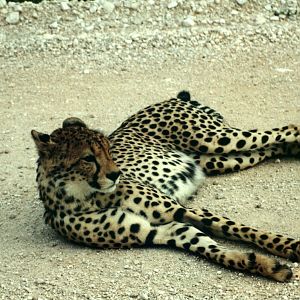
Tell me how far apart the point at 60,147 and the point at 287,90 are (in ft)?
11.0

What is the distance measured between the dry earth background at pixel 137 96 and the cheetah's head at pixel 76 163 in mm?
355

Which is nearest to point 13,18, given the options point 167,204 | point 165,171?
point 165,171

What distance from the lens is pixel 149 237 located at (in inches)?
189

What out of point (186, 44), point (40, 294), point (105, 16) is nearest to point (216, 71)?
point (186, 44)

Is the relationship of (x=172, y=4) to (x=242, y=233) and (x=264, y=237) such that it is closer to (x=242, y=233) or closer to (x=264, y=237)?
(x=242, y=233)

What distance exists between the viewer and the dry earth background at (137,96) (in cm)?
451

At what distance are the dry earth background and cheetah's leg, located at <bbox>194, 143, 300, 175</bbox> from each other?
77mm

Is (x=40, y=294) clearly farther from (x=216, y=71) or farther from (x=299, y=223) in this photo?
(x=216, y=71)

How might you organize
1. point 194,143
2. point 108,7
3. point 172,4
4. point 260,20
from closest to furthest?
point 194,143 → point 260,20 → point 172,4 → point 108,7

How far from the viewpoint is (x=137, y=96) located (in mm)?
8016

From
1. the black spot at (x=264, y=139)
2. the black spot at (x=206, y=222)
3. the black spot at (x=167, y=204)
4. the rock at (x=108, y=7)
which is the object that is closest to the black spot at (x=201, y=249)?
the black spot at (x=206, y=222)

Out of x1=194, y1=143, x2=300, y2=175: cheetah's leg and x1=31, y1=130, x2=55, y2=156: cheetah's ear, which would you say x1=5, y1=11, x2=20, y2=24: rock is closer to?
x1=194, y1=143, x2=300, y2=175: cheetah's leg

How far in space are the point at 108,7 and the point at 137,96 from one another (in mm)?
2070

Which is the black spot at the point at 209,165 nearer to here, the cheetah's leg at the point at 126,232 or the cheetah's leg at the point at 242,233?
the cheetah's leg at the point at 242,233
